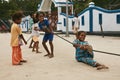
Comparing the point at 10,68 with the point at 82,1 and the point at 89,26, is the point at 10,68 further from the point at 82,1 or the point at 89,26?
the point at 82,1

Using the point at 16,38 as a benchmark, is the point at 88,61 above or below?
below

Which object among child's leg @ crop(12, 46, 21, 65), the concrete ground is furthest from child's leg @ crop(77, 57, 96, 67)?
child's leg @ crop(12, 46, 21, 65)

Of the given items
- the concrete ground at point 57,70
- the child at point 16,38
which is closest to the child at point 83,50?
the concrete ground at point 57,70

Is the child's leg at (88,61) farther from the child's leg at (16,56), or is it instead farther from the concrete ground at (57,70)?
the child's leg at (16,56)

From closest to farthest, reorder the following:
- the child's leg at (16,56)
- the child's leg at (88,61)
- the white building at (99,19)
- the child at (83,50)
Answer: the child's leg at (88,61) < the child at (83,50) < the child's leg at (16,56) < the white building at (99,19)

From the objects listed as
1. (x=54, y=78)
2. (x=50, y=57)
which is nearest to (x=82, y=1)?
(x=50, y=57)

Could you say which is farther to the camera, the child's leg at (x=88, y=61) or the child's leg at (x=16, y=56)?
the child's leg at (x=16, y=56)

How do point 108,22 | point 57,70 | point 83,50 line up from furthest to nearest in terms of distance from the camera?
point 108,22
point 83,50
point 57,70

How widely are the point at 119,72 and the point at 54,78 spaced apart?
1497mm

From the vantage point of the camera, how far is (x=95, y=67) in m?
8.77

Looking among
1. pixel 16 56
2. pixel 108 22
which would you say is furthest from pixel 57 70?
pixel 108 22

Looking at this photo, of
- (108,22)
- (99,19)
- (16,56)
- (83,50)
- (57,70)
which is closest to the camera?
(57,70)

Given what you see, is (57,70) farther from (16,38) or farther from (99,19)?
(99,19)

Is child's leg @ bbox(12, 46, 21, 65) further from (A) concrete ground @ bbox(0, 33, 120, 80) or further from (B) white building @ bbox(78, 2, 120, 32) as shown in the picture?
(B) white building @ bbox(78, 2, 120, 32)
